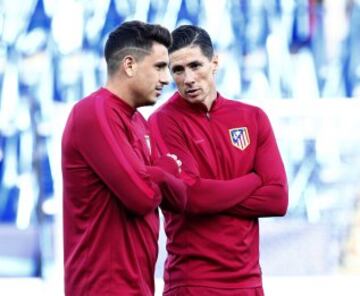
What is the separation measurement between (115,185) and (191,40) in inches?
36.9

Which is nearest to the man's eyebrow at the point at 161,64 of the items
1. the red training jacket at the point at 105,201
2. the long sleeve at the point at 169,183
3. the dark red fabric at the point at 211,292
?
the red training jacket at the point at 105,201

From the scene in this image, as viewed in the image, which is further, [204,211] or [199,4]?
[199,4]

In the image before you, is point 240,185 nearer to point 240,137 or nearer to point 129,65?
point 240,137

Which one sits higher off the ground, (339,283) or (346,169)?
(346,169)

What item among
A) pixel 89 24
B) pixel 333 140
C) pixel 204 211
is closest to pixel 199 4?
pixel 89 24

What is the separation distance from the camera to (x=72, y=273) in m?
3.63

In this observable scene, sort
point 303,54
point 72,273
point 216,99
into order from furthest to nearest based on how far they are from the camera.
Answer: point 303,54, point 216,99, point 72,273

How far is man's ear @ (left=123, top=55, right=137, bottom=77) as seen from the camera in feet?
12.2

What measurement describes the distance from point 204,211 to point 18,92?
6.72 ft

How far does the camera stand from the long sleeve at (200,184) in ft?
13.2

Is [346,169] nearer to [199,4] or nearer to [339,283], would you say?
[339,283]

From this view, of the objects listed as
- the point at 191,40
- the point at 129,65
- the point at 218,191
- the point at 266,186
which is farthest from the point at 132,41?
the point at 266,186

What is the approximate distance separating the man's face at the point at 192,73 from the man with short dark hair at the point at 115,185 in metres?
0.45

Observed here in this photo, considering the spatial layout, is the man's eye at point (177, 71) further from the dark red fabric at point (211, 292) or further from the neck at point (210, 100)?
the dark red fabric at point (211, 292)
